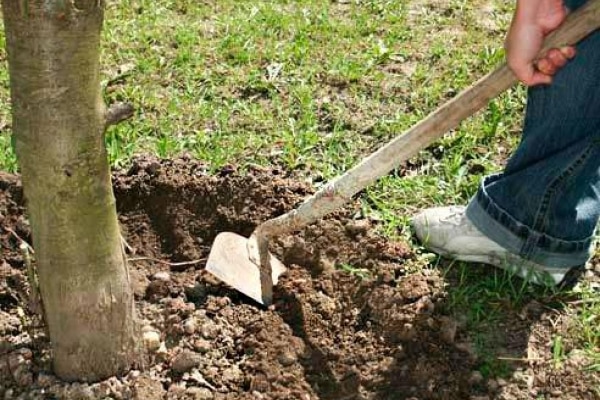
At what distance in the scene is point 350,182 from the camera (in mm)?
2537

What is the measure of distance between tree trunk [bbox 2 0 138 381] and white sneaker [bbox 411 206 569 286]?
3.49ft

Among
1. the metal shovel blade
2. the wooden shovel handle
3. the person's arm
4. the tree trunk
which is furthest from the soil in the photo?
the person's arm

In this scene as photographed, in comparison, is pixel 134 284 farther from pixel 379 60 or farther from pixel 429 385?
pixel 379 60

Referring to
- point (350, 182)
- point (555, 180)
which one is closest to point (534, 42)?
point (555, 180)

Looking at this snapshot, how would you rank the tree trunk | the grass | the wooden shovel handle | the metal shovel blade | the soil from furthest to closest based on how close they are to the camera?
the grass < the metal shovel blade < the soil < the wooden shovel handle < the tree trunk

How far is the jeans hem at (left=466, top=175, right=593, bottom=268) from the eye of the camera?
9.04 feet

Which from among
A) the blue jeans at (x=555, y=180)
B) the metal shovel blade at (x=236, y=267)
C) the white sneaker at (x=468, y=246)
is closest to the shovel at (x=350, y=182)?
the metal shovel blade at (x=236, y=267)

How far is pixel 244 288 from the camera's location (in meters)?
2.73

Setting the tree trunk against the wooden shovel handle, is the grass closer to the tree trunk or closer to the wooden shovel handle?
the wooden shovel handle

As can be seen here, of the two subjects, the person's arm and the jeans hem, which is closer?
the person's arm

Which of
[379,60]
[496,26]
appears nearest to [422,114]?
[379,60]

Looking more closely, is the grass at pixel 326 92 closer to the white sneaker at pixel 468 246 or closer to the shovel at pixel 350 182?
the white sneaker at pixel 468 246

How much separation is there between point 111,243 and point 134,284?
1.77 ft

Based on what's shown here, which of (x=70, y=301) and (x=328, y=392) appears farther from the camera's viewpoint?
(x=328, y=392)
